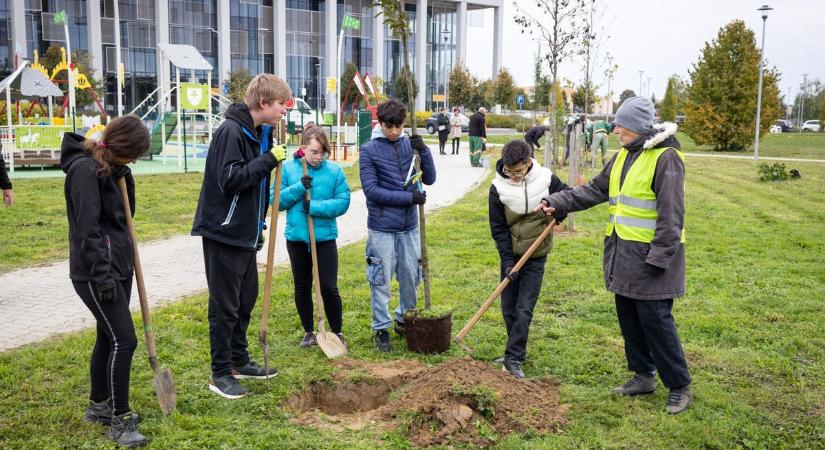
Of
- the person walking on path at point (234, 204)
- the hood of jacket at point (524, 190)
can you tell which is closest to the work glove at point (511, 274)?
the hood of jacket at point (524, 190)

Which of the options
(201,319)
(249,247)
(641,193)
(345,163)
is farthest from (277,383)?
(345,163)

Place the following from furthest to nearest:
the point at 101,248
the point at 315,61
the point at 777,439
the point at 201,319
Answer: the point at 315,61
the point at 201,319
the point at 777,439
the point at 101,248

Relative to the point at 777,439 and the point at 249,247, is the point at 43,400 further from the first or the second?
the point at 777,439

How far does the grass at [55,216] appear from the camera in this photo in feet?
30.2

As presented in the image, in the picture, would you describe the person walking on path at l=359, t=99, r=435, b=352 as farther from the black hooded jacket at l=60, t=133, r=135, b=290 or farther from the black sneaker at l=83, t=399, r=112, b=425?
the black sneaker at l=83, t=399, r=112, b=425

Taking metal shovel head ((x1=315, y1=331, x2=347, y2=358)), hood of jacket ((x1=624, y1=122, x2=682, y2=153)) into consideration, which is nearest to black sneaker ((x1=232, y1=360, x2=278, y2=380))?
metal shovel head ((x1=315, y1=331, x2=347, y2=358))

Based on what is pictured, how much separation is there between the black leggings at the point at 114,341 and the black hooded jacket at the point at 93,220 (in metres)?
0.10

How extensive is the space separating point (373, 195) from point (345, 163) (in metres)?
17.5

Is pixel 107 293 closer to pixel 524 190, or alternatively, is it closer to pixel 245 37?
pixel 524 190

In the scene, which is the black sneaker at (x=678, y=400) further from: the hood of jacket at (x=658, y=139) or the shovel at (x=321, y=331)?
the shovel at (x=321, y=331)

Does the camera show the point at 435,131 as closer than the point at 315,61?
Yes

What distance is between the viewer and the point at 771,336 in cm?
589

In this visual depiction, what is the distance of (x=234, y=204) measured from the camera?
4.40m

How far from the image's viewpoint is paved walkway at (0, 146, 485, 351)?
6.22 m
